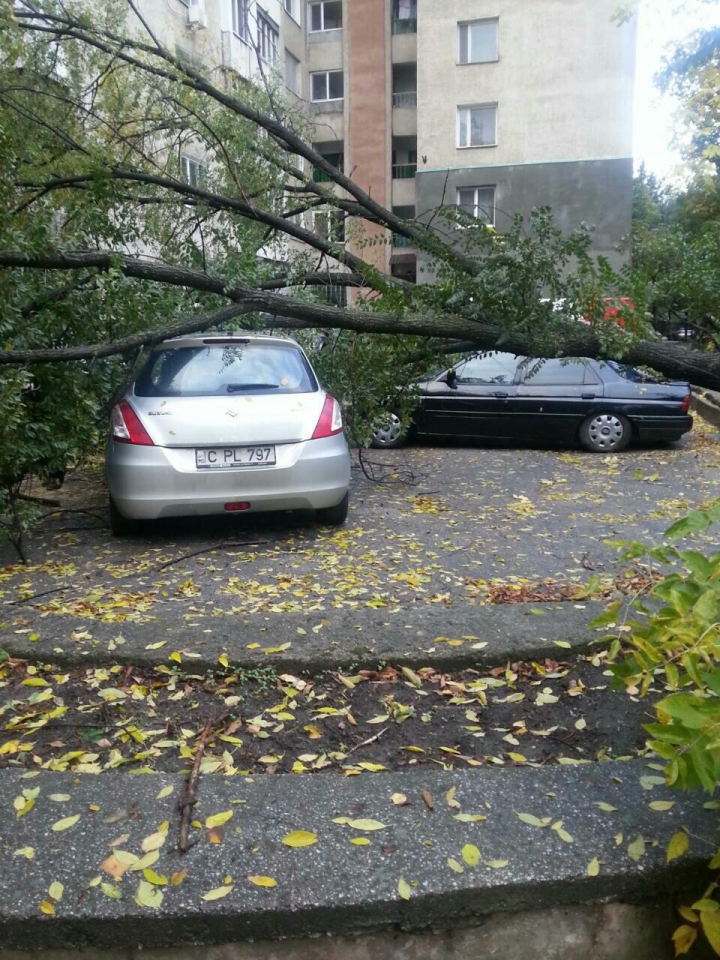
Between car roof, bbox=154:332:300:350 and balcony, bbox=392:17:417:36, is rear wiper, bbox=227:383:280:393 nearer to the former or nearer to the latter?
car roof, bbox=154:332:300:350

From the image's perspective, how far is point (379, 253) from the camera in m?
8.30

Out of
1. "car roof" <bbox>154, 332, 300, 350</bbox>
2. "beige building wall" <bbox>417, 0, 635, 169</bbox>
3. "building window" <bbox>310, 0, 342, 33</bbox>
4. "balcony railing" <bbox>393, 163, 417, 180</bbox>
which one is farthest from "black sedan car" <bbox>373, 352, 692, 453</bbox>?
"building window" <bbox>310, 0, 342, 33</bbox>

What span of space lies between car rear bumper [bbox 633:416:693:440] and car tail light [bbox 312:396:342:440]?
20.1ft

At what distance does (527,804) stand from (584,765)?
335mm

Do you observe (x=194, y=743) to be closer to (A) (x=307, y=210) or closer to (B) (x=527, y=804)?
(B) (x=527, y=804)

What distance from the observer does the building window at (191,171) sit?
7453mm

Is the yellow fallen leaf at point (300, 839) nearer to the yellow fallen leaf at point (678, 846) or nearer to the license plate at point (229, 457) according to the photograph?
the yellow fallen leaf at point (678, 846)

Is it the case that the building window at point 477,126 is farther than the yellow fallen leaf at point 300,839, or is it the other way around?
the building window at point 477,126

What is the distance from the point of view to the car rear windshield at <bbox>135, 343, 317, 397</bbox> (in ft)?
20.1

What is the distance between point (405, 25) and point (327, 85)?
3718 mm

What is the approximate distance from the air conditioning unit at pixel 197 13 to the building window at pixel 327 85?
41.4 feet

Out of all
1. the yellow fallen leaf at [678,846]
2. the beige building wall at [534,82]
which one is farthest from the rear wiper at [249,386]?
the beige building wall at [534,82]

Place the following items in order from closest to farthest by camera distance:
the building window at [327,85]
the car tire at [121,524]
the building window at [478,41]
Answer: the car tire at [121,524]
the building window at [478,41]
the building window at [327,85]

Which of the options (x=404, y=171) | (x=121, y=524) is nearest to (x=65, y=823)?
(x=121, y=524)
